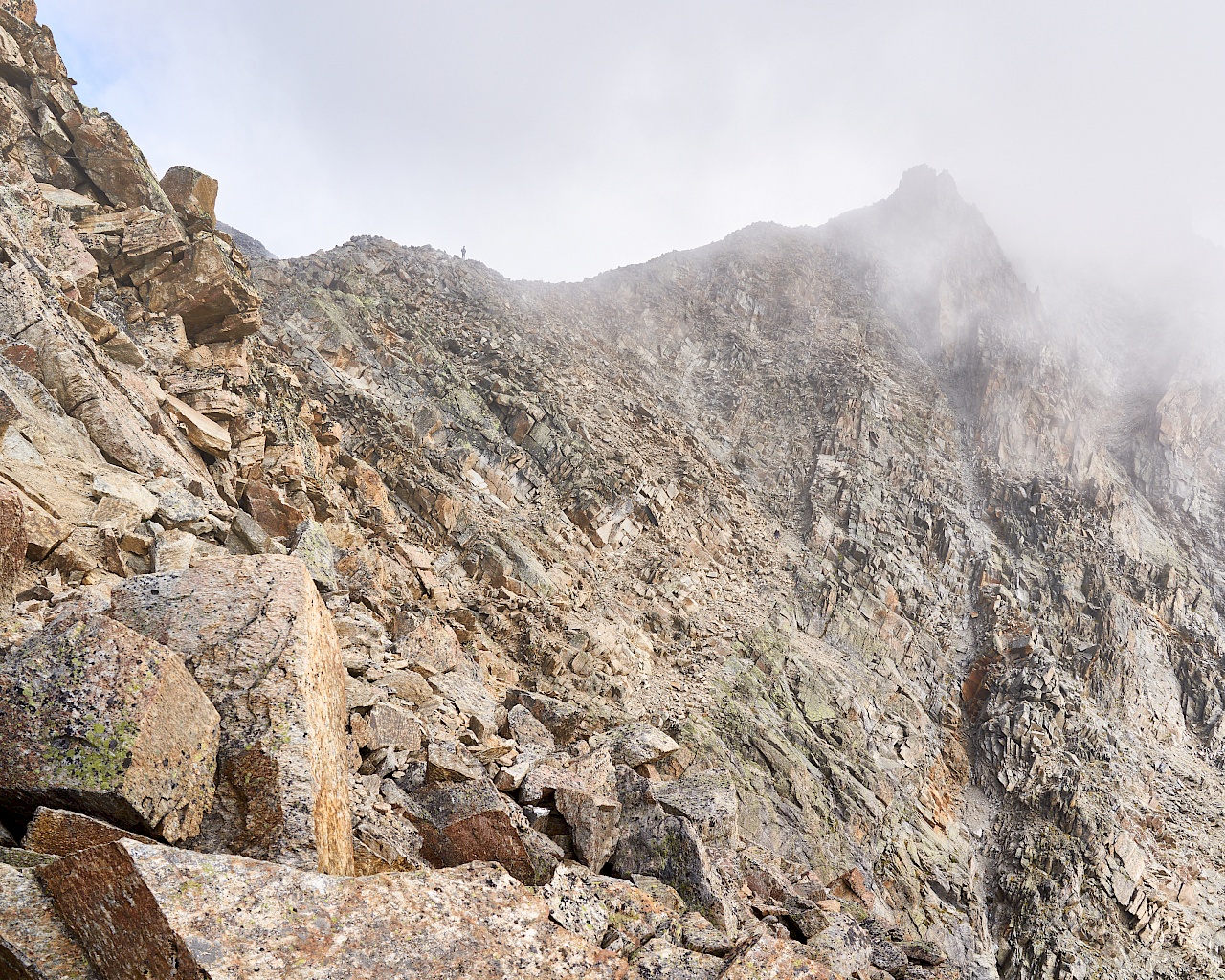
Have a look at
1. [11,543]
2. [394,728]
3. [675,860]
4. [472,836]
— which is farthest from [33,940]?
[675,860]

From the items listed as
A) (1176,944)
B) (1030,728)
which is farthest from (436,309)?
(1176,944)

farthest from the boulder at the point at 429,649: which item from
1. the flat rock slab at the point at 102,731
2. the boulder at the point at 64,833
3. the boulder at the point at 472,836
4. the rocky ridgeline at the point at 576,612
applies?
the boulder at the point at 64,833

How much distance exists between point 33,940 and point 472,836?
4090 mm

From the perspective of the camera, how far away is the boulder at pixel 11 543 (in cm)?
619

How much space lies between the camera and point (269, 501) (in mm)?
15031

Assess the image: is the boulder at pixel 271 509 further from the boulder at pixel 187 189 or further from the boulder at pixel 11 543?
the boulder at pixel 187 189

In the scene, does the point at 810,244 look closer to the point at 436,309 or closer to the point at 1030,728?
the point at 436,309

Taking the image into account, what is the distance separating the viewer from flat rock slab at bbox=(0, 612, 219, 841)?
4.65m

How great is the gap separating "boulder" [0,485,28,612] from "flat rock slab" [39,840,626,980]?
10.9 feet

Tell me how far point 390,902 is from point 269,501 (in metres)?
12.2

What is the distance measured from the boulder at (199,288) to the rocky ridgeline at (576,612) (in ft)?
0.39

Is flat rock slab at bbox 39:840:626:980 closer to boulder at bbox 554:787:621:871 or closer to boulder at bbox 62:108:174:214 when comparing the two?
boulder at bbox 554:787:621:871

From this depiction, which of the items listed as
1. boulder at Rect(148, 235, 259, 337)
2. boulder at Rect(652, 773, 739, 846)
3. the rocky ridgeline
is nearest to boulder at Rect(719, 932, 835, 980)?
the rocky ridgeline

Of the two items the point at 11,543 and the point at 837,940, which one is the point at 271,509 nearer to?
the point at 11,543
